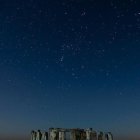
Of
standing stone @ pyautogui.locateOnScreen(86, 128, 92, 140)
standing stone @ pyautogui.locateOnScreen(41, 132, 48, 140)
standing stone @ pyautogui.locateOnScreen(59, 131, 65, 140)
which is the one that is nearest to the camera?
standing stone @ pyautogui.locateOnScreen(86, 128, 92, 140)

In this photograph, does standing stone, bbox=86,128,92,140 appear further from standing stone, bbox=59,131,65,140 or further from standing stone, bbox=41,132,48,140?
standing stone, bbox=41,132,48,140

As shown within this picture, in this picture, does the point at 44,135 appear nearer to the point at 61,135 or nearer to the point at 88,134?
the point at 61,135

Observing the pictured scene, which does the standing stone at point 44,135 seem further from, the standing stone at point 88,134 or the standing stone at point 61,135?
the standing stone at point 88,134

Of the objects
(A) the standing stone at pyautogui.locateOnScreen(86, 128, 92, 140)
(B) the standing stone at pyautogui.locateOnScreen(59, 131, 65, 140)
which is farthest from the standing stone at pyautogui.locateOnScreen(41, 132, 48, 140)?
(A) the standing stone at pyautogui.locateOnScreen(86, 128, 92, 140)

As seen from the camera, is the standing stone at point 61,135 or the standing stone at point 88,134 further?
the standing stone at point 61,135

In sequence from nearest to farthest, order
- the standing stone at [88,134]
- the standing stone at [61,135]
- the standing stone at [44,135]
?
the standing stone at [88,134], the standing stone at [61,135], the standing stone at [44,135]

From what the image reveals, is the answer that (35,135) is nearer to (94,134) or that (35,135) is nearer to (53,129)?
(53,129)

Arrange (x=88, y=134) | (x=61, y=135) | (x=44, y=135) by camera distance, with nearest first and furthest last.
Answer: (x=88, y=134), (x=61, y=135), (x=44, y=135)

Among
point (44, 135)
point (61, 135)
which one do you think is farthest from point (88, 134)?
point (44, 135)

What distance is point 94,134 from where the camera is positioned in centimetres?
2709

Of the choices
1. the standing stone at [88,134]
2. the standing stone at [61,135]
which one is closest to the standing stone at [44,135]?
the standing stone at [61,135]

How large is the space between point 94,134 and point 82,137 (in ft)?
2.87

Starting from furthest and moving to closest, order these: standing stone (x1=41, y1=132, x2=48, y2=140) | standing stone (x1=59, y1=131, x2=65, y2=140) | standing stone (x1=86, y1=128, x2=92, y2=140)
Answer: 1. standing stone (x1=41, y1=132, x2=48, y2=140)
2. standing stone (x1=59, y1=131, x2=65, y2=140)
3. standing stone (x1=86, y1=128, x2=92, y2=140)

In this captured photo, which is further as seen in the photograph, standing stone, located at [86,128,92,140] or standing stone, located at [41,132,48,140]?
standing stone, located at [41,132,48,140]
